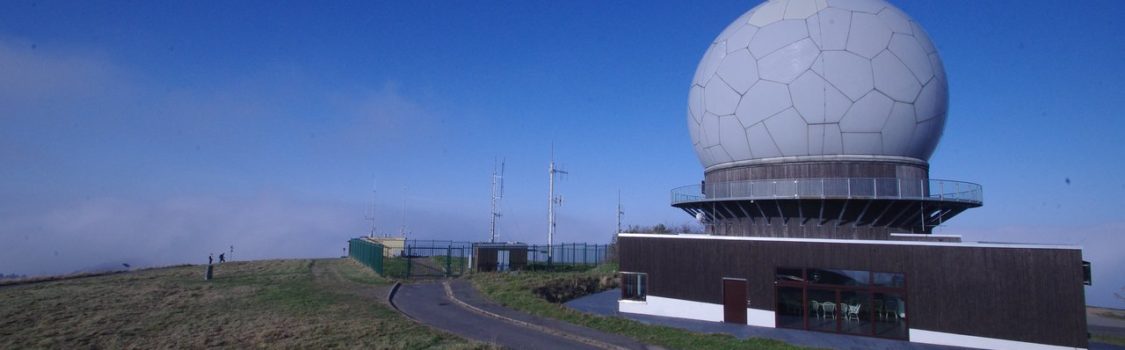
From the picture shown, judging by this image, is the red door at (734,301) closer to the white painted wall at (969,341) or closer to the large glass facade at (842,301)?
the large glass facade at (842,301)

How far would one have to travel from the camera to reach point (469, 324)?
17172 mm

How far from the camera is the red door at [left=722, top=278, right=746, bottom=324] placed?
63.7 feet

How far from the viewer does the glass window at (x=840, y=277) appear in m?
17.8

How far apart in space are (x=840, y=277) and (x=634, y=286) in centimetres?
719

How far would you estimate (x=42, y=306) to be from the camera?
19609 millimetres

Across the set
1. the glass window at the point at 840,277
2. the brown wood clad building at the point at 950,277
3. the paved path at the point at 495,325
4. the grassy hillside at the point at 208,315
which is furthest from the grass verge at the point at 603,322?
the glass window at the point at 840,277

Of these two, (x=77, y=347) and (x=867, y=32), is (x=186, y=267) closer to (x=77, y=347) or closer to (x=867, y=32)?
(x=77, y=347)

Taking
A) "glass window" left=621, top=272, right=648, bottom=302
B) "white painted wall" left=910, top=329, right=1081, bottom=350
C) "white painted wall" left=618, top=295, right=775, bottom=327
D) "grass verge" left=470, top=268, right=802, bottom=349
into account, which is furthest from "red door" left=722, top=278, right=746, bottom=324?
"white painted wall" left=910, top=329, right=1081, bottom=350

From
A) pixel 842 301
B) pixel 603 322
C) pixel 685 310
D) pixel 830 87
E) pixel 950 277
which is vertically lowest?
pixel 685 310

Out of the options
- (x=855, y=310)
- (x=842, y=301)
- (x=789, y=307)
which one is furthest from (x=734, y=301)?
(x=855, y=310)

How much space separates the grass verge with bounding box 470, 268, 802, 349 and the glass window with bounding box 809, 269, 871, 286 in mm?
4643

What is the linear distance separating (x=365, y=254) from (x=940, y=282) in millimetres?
31321

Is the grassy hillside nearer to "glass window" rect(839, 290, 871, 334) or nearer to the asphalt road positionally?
the asphalt road

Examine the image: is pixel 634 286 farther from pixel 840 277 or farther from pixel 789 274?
pixel 840 277
